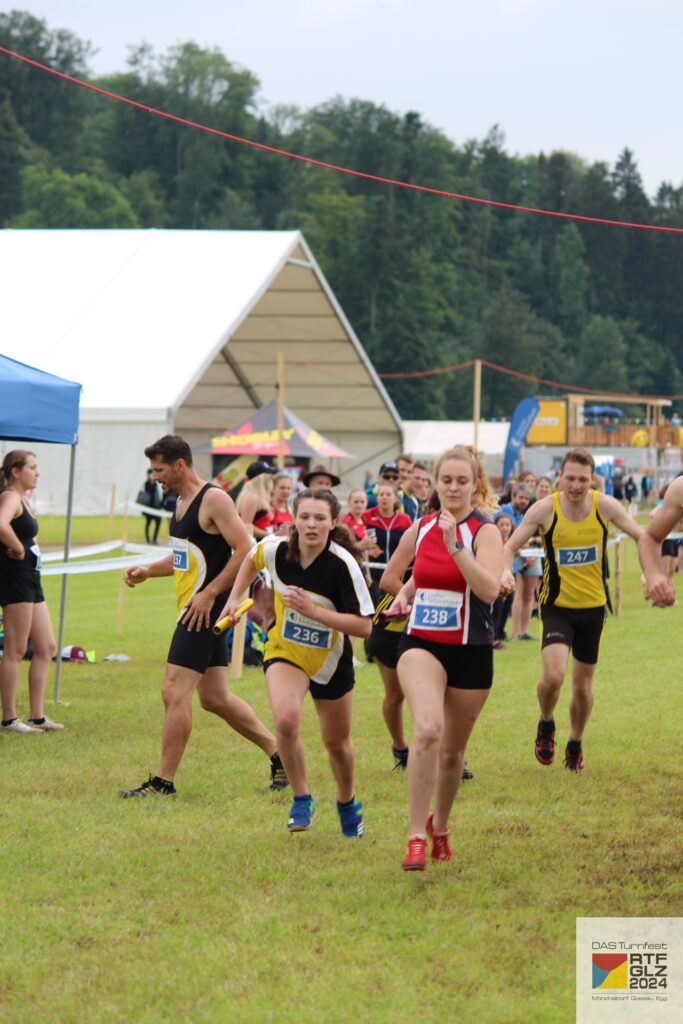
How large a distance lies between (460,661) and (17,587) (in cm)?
443

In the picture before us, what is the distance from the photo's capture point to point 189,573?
783 cm

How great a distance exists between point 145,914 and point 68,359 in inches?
1219

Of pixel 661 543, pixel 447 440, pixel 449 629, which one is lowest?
pixel 449 629

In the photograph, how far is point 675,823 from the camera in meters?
7.28

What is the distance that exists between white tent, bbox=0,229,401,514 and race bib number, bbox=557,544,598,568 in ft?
85.3

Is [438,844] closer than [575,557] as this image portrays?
Yes

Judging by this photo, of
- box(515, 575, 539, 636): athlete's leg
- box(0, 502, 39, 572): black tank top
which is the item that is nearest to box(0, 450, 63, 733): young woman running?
box(0, 502, 39, 572): black tank top

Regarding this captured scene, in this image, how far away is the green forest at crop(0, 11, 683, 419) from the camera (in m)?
101

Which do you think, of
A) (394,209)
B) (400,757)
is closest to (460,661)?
(400,757)

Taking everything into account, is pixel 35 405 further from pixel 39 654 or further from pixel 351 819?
pixel 351 819

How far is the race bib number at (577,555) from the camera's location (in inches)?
335

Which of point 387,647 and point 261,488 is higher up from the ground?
point 261,488

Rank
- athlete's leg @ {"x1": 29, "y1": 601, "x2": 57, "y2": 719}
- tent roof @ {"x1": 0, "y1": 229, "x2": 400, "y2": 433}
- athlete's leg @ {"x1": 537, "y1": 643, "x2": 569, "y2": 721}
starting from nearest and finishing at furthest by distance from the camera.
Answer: athlete's leg @ {"x1": 537, "y1": 643, "x2": 569, "y2": 721} → athlete's leg @ {"x1": 29, "y1": 601, "x2": 57, "y2": 719} → tent roof @ {"x1": 0, "y1": 229, "x2": 400, "y2": 433}

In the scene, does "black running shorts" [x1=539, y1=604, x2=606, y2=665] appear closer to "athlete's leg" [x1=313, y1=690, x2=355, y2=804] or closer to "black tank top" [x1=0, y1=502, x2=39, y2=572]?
"athlete's leg" [x1=313, y1=690, x2=355, y2=804]
